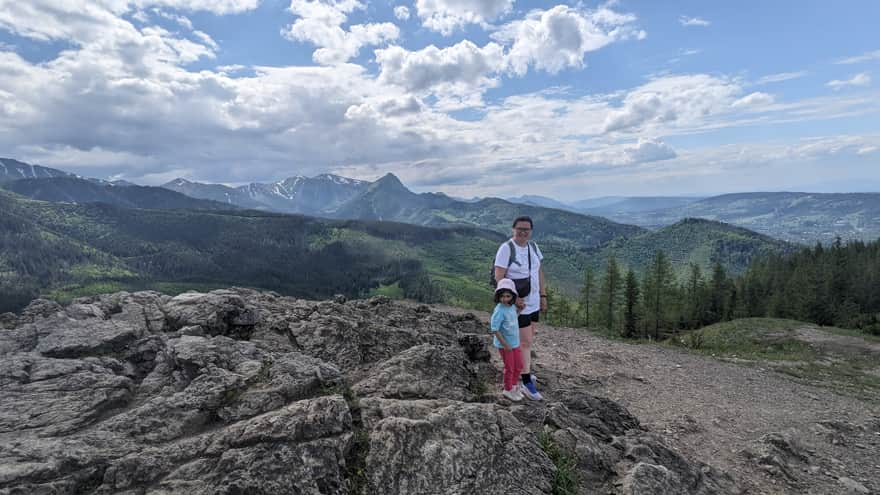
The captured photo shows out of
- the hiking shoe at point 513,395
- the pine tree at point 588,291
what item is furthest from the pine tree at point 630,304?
the hiking shoe at point 513,395

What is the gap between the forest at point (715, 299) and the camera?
48844mm

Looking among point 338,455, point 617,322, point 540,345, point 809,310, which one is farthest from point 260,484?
point 809,310

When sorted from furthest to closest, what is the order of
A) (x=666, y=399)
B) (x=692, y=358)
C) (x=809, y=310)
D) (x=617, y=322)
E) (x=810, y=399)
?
(x=617, y=322)
(x=809, y=310)
(x=692, y=358)
(x=810, y=399)
(x=666, y=399)

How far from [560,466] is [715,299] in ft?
226

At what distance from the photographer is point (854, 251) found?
7481cm

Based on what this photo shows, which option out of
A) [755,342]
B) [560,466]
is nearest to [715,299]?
[755,342]

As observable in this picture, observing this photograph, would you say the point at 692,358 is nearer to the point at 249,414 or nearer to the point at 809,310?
the point at 249,414

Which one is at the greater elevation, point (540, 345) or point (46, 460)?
point (46, 460)

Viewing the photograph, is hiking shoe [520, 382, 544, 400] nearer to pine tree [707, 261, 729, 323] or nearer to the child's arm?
the child's arm

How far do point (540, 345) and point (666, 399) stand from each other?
6774mm

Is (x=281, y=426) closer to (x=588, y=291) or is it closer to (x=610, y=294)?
(x=610, y=294)

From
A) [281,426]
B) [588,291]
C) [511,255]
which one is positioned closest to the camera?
[281,426]

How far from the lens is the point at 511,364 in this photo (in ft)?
32.8

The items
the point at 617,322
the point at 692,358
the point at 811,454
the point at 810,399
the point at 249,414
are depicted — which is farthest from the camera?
the point at 617,322
